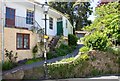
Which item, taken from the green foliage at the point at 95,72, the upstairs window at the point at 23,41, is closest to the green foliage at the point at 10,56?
the upstairs window at the point at 23,41

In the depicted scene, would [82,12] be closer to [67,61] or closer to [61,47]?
[61,47]

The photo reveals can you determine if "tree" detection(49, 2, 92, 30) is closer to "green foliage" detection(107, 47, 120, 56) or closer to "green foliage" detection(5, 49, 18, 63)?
"green foliage" detection(5, 49, 18, 63)

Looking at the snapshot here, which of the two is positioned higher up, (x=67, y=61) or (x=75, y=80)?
(x=67, y=61)

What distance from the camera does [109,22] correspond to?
651 inches

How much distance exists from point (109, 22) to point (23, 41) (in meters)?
7.52

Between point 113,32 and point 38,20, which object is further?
point 38,20

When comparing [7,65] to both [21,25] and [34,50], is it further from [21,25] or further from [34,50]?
[21,25]

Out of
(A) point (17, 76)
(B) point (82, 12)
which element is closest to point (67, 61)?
(A) point (17, 76)

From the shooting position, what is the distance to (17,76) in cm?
1364

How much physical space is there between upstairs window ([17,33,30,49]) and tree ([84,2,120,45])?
5.74 m

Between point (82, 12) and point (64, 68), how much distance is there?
3098cm

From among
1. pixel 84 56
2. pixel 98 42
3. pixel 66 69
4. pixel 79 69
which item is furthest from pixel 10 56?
pixel 98 42

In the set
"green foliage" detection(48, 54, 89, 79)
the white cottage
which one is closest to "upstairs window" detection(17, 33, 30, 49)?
the white cottage

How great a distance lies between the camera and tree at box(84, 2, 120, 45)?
53.3 ft
